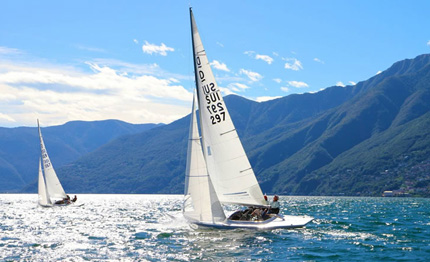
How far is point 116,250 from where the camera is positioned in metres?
30.1

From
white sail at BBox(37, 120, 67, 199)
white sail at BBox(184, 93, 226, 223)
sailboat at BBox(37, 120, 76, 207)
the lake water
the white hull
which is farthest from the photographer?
sailboat at BBox(37, 120, 76, 207)

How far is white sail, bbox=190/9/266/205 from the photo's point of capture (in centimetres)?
3647

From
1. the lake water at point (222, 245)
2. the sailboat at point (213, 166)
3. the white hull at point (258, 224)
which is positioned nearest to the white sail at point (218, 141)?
the sailboat at point (213, 166)

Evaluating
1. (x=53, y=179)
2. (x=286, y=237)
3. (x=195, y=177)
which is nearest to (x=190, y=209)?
(x=195, y=177)

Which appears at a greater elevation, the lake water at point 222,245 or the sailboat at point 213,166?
the sailboat at point 213,166

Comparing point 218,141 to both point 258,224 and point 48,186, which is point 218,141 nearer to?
point 258,224

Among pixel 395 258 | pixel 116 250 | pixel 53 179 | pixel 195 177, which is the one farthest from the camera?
pixel 53 179

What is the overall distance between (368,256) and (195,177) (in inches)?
601

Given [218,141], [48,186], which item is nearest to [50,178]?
[48,186]

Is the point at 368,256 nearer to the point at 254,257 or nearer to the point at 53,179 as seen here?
the point at 254,257

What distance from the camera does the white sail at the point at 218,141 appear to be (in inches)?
1436

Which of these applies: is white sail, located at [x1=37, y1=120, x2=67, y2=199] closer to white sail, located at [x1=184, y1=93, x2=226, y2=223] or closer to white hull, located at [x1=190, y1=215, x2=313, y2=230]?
white sail, located at [x1=184, y1=93, x2=226, y2=223]

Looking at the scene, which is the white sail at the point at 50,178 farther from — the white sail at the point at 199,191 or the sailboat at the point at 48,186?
the white sail at the point at 199,191

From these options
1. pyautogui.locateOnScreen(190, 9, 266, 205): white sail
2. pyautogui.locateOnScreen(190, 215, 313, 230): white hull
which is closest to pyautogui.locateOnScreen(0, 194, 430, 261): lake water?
pyautogui.locateOnScreen(190, 215, 313, 230): white hull
